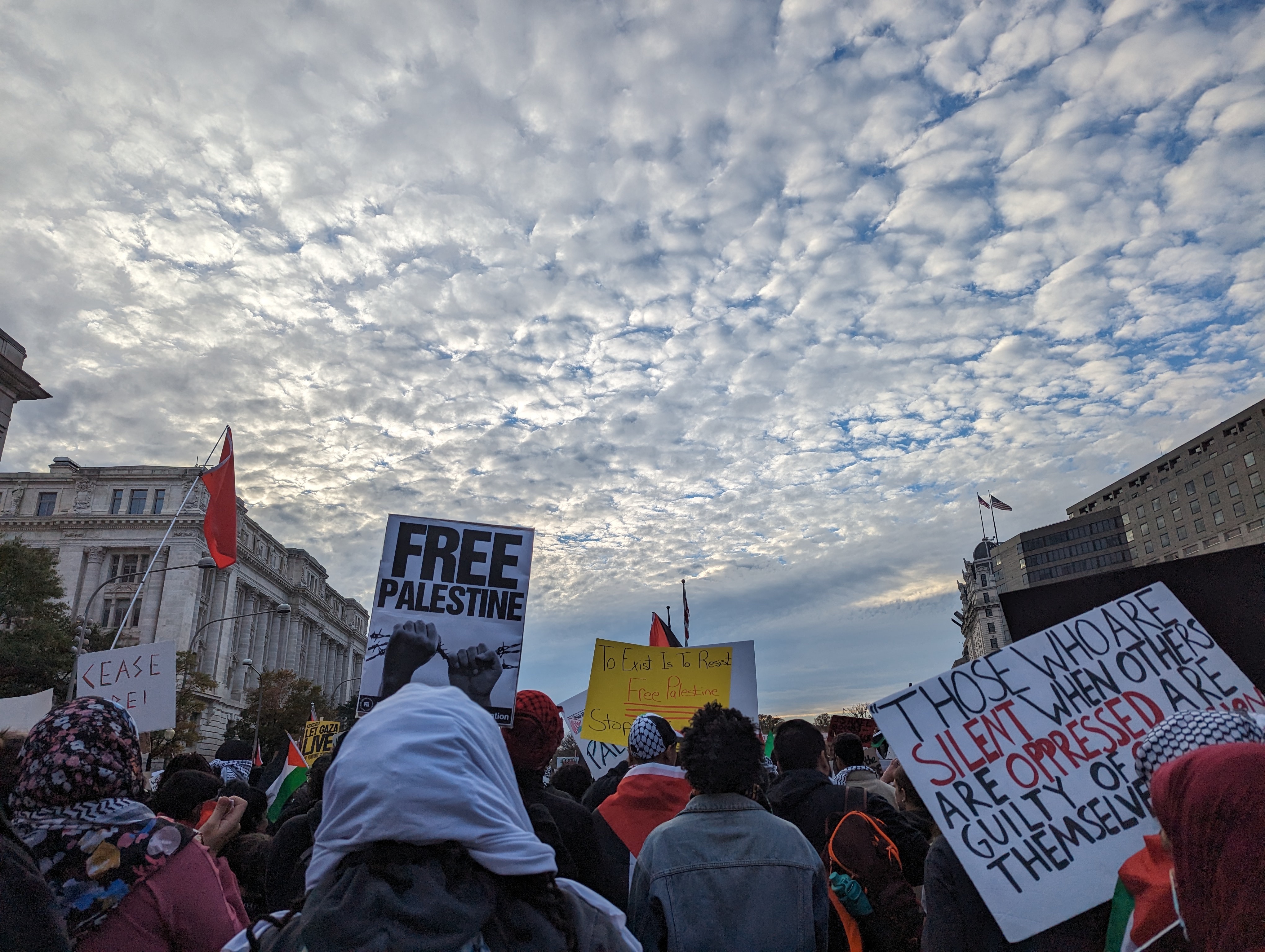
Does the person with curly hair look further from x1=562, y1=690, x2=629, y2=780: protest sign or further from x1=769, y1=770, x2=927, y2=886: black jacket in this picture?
x1=562, y1=690, x2=629, y2=780: protest sign

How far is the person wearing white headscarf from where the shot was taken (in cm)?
158

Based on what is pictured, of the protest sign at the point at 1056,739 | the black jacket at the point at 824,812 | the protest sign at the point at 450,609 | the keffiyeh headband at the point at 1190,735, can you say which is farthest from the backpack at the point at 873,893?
the protest sign at the point at 450,609

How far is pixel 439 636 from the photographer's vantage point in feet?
16.9

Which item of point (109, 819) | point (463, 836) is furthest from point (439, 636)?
point (463, 836)

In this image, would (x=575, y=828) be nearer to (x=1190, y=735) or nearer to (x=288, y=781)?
(x=1190, y=735)

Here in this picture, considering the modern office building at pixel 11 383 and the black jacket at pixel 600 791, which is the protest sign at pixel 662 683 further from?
the modern office building at pixel 11 383

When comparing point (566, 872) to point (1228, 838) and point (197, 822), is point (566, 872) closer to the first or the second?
point (197, 822)

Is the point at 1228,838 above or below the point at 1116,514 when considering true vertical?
below

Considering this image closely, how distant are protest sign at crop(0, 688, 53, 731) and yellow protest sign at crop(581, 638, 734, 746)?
589 centimetres

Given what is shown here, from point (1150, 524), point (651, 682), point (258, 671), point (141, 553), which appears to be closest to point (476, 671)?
point (651, 682)

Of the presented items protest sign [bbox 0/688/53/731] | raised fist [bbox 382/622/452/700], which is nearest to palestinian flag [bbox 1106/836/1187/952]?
raised fist [bbox 382/622/452/700]

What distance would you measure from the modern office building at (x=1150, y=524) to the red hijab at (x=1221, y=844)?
280 feet

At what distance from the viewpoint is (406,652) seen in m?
4.89

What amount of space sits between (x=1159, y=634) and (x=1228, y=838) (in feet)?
5.31
